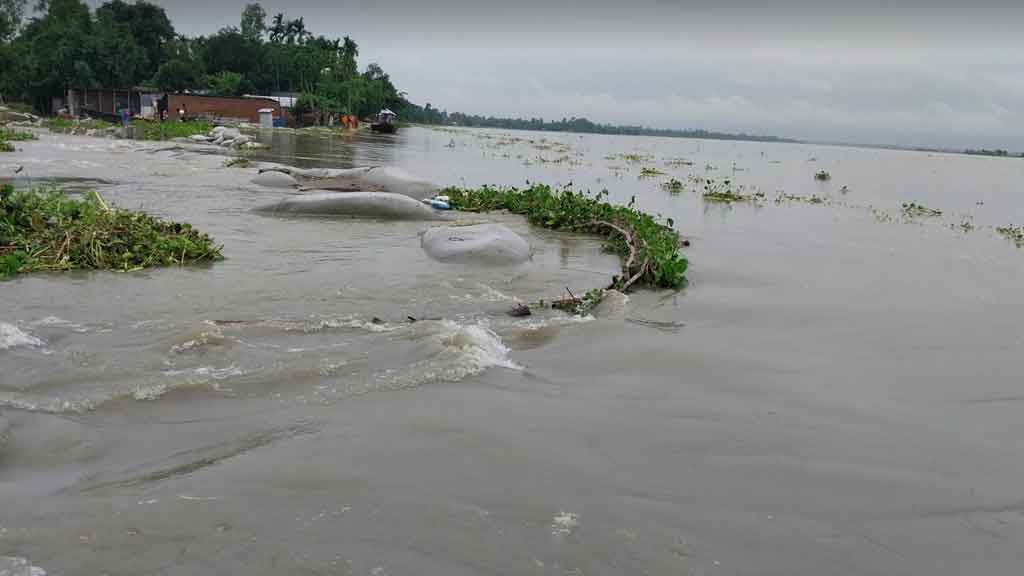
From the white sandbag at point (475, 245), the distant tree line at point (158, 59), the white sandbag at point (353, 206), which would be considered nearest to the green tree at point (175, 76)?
the distant tree line at point (158, 59)

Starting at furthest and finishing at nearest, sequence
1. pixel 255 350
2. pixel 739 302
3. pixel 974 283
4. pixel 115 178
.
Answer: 1. pixel 115 178
2. pixel 974 283
3. pixel 739 302
4. pixel 255 350

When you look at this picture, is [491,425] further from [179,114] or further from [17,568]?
[179,114]

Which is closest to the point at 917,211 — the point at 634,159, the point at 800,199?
the point at 800,199

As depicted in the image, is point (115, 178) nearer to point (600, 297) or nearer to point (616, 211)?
point (616, 211)

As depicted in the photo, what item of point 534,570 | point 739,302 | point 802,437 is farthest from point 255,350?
point 739,302

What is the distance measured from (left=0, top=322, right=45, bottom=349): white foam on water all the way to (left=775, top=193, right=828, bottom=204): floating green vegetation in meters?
21.3

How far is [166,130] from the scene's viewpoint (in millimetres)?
39000

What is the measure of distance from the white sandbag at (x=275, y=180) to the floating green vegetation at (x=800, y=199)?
575 inches

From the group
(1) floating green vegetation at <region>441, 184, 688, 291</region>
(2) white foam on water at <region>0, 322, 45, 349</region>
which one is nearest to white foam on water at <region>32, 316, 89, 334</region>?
(2) white foam on water at <region>0, 322, 45, 349</region>

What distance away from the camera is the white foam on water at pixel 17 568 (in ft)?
9.70

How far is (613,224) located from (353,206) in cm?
497

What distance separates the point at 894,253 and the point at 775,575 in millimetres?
12241

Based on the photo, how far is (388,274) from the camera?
31.2 feet

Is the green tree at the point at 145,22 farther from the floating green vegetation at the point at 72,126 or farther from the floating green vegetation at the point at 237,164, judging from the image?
the floating green vegetation at the point at 237,164
